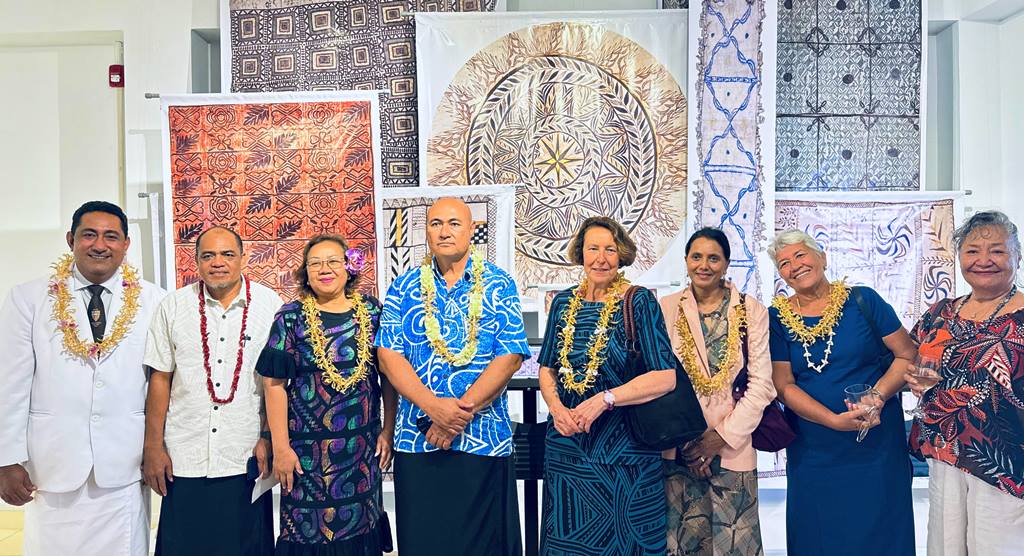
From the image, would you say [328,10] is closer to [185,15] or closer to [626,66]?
[185,15]

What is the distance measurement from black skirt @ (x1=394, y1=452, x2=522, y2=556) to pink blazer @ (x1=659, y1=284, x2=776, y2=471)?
0.73 m

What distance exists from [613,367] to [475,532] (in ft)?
A: 2.25

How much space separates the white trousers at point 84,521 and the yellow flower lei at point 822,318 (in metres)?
2.30

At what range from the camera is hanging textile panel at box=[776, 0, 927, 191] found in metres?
4.33

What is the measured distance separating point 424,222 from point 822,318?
2212mm

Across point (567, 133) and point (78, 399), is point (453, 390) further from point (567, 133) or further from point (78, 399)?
point (567, 133)

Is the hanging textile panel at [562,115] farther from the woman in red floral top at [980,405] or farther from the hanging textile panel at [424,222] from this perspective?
the woman in red floral top at [980,405]

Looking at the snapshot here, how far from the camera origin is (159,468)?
2.55 meters

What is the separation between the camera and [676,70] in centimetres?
426

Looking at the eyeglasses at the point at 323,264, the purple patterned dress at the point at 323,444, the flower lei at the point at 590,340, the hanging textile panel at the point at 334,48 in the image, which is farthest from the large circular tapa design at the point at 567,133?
the purple patterned dress at the point at 323,444

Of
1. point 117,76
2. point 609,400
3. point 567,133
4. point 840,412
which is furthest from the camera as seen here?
point 117,76

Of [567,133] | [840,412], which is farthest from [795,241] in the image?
[567,133]

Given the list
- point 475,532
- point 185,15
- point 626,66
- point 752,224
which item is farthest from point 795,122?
point 185,15

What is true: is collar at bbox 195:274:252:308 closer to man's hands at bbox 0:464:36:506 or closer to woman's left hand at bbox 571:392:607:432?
man's hands at bbox 0:464:36:506
